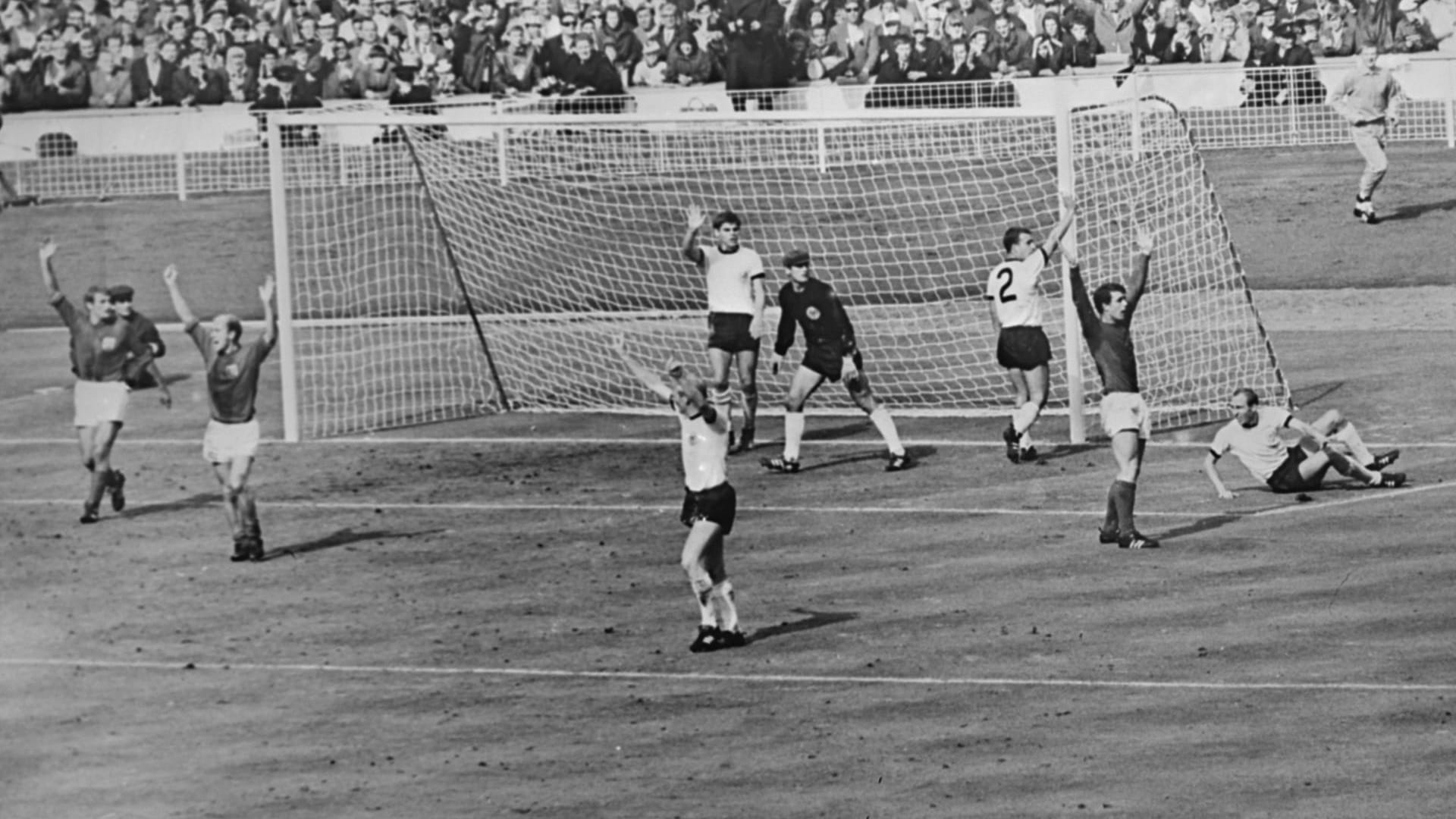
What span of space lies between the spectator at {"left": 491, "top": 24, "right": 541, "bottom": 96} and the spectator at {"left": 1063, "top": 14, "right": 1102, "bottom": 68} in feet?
28.9

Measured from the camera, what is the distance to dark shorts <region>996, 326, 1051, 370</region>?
2230 centimetres

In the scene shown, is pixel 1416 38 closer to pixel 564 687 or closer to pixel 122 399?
pixel 122 399

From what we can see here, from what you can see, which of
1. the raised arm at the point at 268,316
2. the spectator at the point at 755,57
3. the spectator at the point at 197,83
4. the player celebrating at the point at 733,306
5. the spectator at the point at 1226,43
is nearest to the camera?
the raised arm at the point at 268,316

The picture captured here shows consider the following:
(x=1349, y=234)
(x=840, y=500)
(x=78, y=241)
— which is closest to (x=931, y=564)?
(x=840, y=500)

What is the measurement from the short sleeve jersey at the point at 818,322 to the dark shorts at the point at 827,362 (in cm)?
1

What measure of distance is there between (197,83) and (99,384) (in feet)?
74.8

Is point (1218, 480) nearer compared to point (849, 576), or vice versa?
point (849, 576)

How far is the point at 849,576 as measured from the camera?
745 inches

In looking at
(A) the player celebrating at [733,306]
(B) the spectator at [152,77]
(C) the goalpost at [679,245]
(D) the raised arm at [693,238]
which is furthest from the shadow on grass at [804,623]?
(B) the spectator at [152,77]

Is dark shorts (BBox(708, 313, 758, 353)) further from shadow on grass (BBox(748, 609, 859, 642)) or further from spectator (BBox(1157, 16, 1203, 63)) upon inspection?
spectator (BBox(1157, 16, 1203, 63))

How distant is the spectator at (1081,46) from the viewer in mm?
38375

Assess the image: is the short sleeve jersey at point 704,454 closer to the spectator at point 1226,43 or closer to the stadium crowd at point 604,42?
the stadium crowd at point 604,42

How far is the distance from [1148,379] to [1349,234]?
361 inches

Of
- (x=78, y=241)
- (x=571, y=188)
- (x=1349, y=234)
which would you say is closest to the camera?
(x=1349, y=234)
